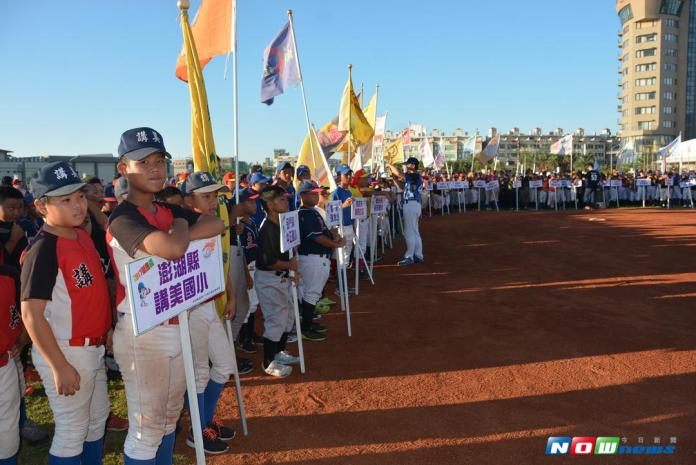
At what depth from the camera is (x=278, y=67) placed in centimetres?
936

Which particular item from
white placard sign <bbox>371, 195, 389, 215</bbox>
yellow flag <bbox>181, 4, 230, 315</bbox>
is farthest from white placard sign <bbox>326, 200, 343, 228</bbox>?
white placard sign <bbox>371, 195, 389, 215</bbox>

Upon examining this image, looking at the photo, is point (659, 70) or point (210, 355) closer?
point (210, 355)

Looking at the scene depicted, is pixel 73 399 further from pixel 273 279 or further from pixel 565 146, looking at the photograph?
pixel 565 146

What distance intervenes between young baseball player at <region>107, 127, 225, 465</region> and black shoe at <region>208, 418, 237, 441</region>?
1.21 m

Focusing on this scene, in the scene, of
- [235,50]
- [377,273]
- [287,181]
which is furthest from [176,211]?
[377,273]

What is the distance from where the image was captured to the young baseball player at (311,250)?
6.54 metres

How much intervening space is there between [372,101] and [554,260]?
8.61 metres

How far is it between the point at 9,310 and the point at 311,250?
3.99 m

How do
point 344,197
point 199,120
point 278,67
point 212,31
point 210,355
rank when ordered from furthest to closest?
point 344,197
point 278,67
point 212,31
point 199,120
point 210,355

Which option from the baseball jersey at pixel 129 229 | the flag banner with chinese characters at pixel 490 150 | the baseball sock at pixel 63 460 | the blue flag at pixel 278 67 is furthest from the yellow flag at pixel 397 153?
the baseball sock at pixel 63 460

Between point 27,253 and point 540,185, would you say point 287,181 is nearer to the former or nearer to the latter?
point 27,253

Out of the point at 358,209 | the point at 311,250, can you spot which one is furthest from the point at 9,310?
the point at 358,209

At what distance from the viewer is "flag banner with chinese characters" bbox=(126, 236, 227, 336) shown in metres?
2.35

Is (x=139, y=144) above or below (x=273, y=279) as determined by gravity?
above
